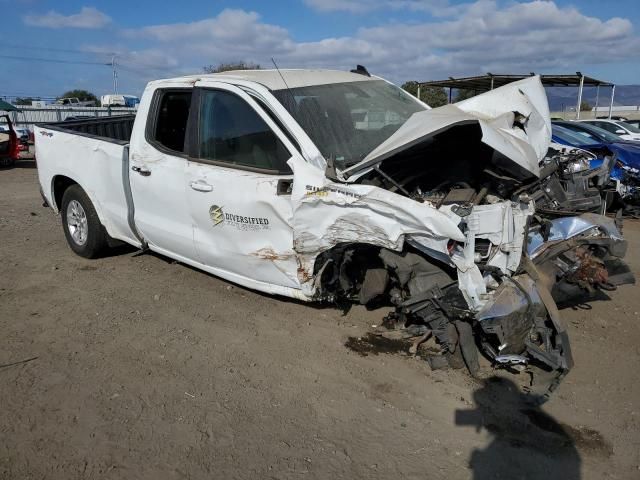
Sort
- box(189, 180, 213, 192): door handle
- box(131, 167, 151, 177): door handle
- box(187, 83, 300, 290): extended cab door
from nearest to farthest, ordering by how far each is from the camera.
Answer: box(187, 83, 300, 290): extended cab door
box(189, 180, 213, 192): door handle
box(131, 167, 151, 177): door handle

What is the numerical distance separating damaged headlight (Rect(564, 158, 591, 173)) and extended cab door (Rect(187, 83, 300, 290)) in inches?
90.7

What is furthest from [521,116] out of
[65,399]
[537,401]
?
[65,399]

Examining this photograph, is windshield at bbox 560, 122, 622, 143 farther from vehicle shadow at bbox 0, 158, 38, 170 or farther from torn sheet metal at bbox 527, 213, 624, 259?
vehicle shadow at bbox 0, 158, 38, 170

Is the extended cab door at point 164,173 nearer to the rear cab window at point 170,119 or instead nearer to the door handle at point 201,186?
the rear cab window at point 170,119

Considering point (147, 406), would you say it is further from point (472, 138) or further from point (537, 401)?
point (472, 138)

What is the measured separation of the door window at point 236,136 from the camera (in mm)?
4133

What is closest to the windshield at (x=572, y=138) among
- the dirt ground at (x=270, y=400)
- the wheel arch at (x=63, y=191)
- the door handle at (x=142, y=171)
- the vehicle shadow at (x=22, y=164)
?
the dirt ground at (x=270, y=400)


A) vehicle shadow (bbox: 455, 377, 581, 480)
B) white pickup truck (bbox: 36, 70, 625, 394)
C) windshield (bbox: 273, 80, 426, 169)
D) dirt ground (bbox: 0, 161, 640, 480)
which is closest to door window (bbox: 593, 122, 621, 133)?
dirt ground (bbox: 0, 161, 640, 480)

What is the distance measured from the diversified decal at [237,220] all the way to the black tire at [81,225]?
2.17 meters

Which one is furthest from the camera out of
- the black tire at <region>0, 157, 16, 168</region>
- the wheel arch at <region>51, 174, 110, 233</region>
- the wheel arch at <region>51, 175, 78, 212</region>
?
the black tire at <region>0, 157, 16, 168</region>

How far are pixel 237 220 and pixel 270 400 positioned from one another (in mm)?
1424

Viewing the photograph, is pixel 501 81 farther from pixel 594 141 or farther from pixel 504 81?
pixel 594 141

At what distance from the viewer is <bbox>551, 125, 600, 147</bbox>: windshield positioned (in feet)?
33.7

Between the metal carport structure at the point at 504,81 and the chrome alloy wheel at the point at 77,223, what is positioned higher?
the metal carport structure at the point at 504,81
